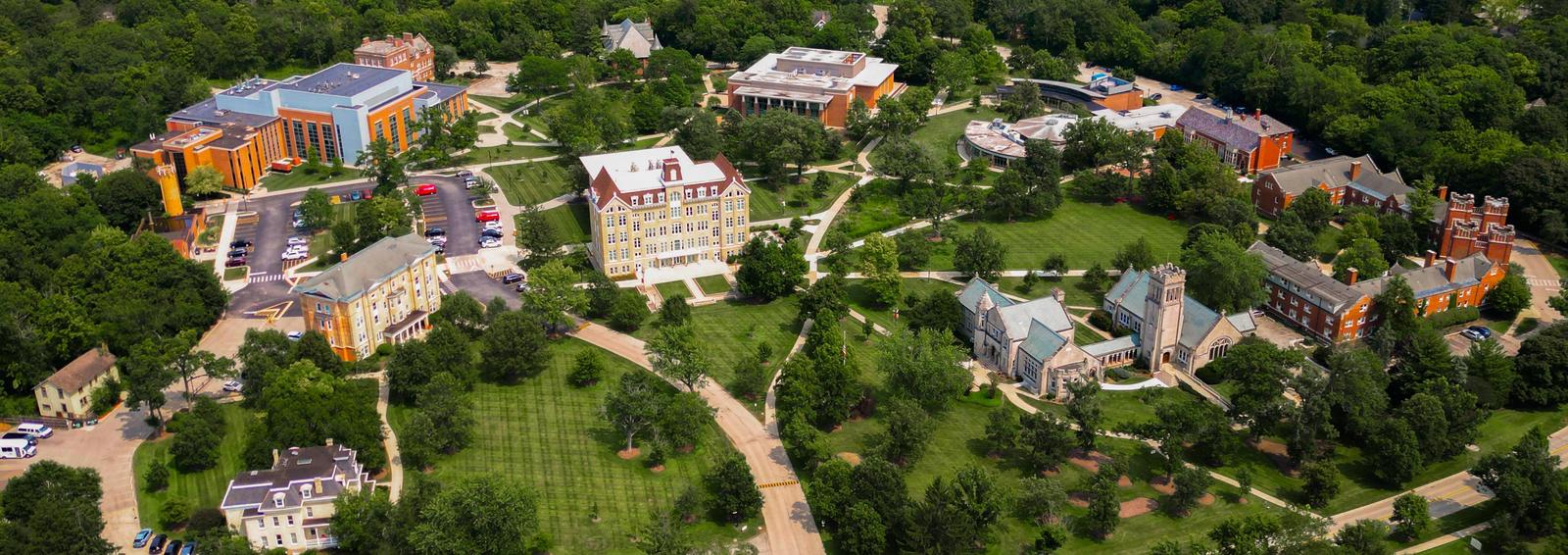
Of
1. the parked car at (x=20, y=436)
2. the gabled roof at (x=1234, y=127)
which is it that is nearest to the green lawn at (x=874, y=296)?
the gabled roof at (x=1234, y=127)

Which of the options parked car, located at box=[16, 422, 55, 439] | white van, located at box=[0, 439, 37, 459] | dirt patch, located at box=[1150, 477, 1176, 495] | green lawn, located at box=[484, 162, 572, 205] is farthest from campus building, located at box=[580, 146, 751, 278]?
dirt patch, located at box=[1150, 477, 1176, 495]

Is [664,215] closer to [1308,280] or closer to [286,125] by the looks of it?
[286,125]

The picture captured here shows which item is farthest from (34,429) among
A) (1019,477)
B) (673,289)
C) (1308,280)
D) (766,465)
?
(1308,280)

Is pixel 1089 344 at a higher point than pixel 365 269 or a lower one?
lower

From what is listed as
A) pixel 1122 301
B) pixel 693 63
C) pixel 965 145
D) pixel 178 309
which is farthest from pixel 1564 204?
pixel 178 309

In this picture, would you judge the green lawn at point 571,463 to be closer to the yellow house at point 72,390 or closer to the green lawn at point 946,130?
the yellow house at point 72,390

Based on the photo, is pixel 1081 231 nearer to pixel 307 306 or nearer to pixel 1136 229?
pixel 1136 229

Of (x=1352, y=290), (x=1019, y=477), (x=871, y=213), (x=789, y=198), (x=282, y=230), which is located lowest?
(x=1019, y=477)
